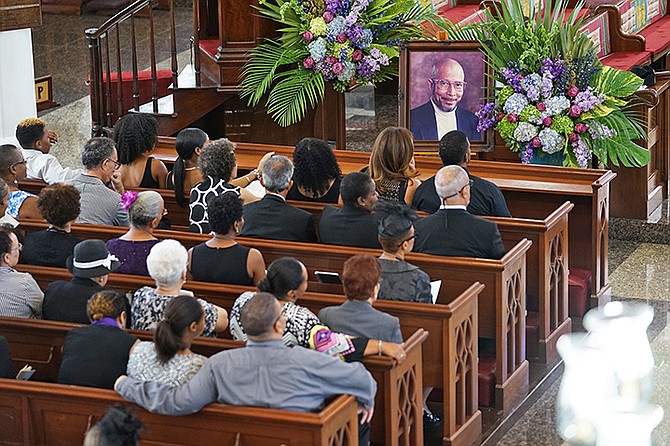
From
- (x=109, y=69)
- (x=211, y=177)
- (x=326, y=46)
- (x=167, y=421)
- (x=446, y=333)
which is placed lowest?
(x=167, y=421)

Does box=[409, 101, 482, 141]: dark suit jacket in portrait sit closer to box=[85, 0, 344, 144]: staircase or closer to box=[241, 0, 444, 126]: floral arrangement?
box=[241, 0, 444, 126]: floral arrangement

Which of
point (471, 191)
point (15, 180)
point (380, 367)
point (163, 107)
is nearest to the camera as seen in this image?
point (380, 367)

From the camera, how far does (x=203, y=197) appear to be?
571 centimetres

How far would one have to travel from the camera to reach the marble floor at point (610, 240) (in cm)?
525

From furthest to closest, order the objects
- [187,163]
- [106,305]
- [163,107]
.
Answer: [163,107] → [187,163] → [106,305]

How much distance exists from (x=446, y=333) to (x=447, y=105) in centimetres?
295

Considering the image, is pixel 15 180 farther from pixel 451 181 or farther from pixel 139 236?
pixel 451 181

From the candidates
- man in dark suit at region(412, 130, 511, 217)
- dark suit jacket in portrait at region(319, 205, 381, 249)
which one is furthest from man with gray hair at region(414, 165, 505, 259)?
man in dark suit at region(412, 130, 511, 217)

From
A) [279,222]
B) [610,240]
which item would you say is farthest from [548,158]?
[279,222]

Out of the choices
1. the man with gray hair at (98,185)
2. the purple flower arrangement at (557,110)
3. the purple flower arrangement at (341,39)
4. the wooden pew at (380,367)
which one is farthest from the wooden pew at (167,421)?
the purple flower arrangement at (341,39)

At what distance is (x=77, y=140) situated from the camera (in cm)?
950

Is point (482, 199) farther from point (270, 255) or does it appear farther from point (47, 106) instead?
point (47, 106)

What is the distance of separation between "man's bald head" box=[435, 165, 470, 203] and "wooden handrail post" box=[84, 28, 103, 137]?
12.8 ft

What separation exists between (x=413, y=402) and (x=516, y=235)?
4.80 feet
